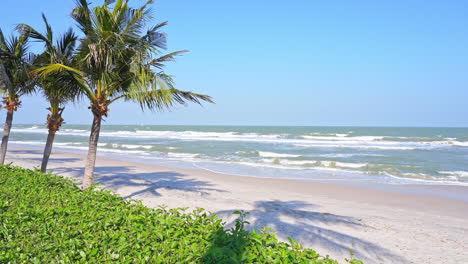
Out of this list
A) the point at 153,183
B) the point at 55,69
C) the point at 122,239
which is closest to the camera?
the point at 122,239

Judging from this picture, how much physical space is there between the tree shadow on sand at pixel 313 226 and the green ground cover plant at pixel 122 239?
3151 millimetres

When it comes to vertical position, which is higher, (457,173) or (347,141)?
(347,141)

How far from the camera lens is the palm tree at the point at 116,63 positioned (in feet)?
20.7

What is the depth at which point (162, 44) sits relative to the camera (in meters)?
6.93

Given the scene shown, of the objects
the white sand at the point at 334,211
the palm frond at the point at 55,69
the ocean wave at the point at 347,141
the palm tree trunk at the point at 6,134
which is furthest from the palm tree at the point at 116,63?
the ocean wave at the point at 347,141

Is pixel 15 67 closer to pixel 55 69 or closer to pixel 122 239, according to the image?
pixel 55 69

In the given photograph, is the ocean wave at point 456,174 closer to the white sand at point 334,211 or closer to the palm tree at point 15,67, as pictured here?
the white sand at point 334,211

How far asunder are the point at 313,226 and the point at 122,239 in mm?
4821

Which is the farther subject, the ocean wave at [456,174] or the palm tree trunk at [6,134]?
the ocean wave at [456,174]

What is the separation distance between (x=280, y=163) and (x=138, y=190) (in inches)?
435

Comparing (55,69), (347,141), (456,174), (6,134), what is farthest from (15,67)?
(347,141)

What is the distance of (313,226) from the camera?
6598 mm

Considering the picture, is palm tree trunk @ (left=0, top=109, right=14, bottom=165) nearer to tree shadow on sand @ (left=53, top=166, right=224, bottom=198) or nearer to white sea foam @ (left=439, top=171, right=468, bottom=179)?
tree shadow on sand @ (left=53, top=166, right=224, bottom=198)

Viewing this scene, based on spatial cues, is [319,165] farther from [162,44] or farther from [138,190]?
[162,44]
